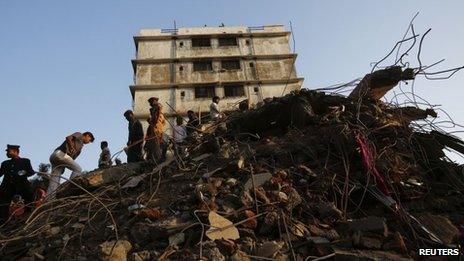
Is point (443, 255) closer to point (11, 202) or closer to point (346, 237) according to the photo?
point (346, 237)

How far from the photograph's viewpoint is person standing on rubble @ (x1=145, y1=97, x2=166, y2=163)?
6.43m

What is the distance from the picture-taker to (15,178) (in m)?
5.39

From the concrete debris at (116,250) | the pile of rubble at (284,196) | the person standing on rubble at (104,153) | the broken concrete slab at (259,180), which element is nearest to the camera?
the concrete debris at (116,250)

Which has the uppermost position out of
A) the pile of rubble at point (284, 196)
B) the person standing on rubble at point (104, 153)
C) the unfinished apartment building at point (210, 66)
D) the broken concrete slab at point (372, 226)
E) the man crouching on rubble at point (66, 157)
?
the unfinished apartment building at point (210, 66)

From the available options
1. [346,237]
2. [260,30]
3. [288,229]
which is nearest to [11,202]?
[288,229]

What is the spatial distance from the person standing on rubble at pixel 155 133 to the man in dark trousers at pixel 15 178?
6.04 feet

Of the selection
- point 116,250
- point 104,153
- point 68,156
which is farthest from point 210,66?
point 116,250

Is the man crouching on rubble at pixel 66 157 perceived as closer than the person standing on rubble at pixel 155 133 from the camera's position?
Yes

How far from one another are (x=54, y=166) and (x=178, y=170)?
2040 mm

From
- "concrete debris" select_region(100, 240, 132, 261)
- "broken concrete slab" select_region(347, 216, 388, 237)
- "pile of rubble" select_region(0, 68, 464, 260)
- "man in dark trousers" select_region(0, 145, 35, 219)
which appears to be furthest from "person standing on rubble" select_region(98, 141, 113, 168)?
"broken concrete slab" select_region(347, 216, 388, 237)

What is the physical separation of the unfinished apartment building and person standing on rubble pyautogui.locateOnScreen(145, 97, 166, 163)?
51.0ft

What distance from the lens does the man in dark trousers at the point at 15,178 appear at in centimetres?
532

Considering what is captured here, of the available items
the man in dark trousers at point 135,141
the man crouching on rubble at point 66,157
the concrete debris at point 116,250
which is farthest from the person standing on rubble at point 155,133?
the concrete debris at point 116,250

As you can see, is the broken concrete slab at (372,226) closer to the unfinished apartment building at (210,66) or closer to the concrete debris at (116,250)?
the concrete debris at (116,250)
